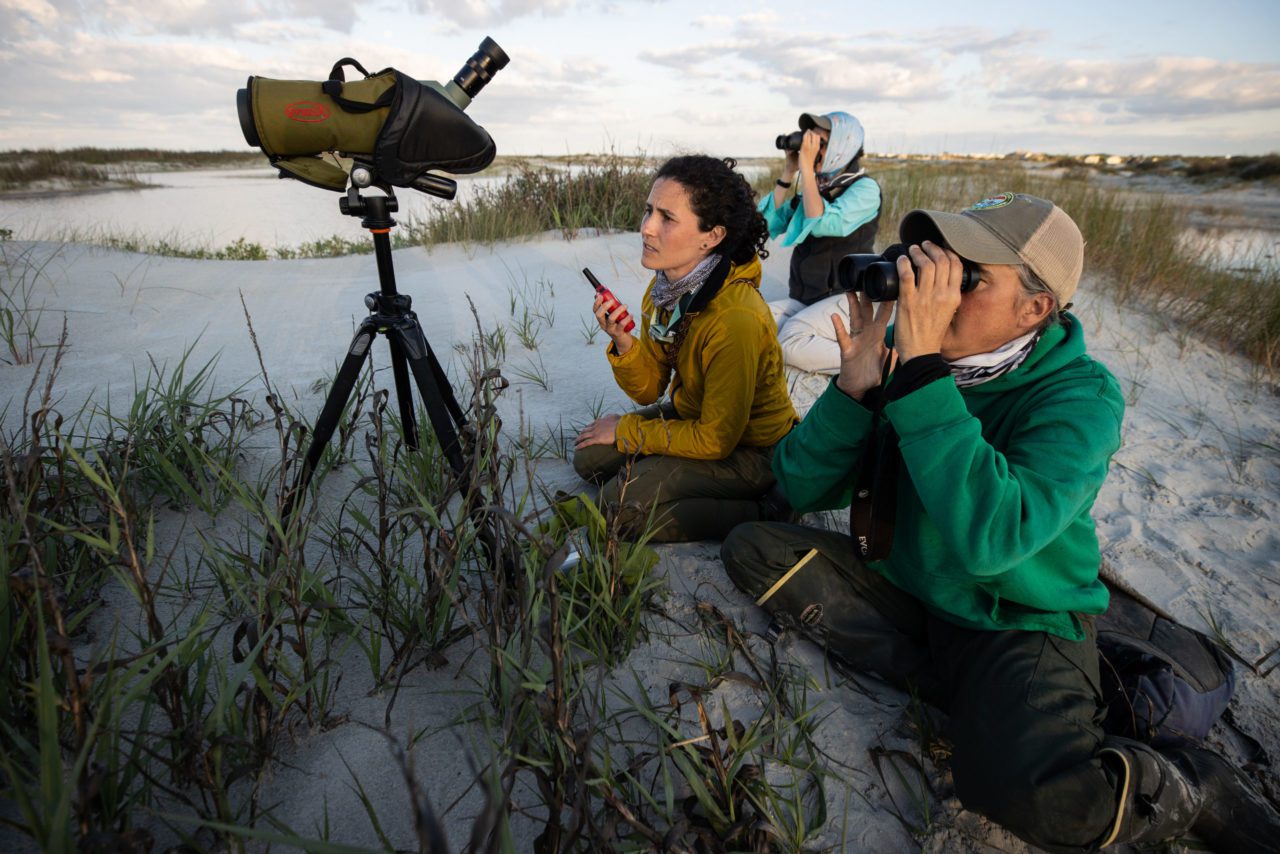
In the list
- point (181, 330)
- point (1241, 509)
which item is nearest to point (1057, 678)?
point (1241, 509)

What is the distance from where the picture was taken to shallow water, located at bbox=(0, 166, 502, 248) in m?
7.56

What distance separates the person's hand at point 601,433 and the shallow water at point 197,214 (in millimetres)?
4711

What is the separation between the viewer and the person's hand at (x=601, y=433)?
8.07 feet

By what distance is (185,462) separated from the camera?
2227 millimetres

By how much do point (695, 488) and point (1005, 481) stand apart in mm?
1190

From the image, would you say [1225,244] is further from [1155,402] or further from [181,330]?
[181,330]

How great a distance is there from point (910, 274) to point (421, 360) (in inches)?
50.1

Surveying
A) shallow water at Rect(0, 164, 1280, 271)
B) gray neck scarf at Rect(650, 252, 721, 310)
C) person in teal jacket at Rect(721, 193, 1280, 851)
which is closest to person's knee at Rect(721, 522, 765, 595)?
person in teal jacket at Rect(721, 193, 1280, 851)

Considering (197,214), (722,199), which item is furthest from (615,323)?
(197,214)

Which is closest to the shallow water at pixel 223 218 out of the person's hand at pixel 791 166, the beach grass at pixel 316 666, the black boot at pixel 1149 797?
the person's hand at pixel 791 166

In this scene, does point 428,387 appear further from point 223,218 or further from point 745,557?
point 223,218

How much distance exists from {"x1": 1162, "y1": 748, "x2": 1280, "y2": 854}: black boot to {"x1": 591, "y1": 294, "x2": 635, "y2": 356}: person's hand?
185 centimetres

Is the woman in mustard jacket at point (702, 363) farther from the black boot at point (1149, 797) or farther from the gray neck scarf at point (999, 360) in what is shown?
the black boot at point (1149, 797)

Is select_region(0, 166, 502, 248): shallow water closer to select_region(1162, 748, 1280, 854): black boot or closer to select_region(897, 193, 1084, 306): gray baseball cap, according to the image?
select_region(897, 193, 1084, 306): gray baseball cap
